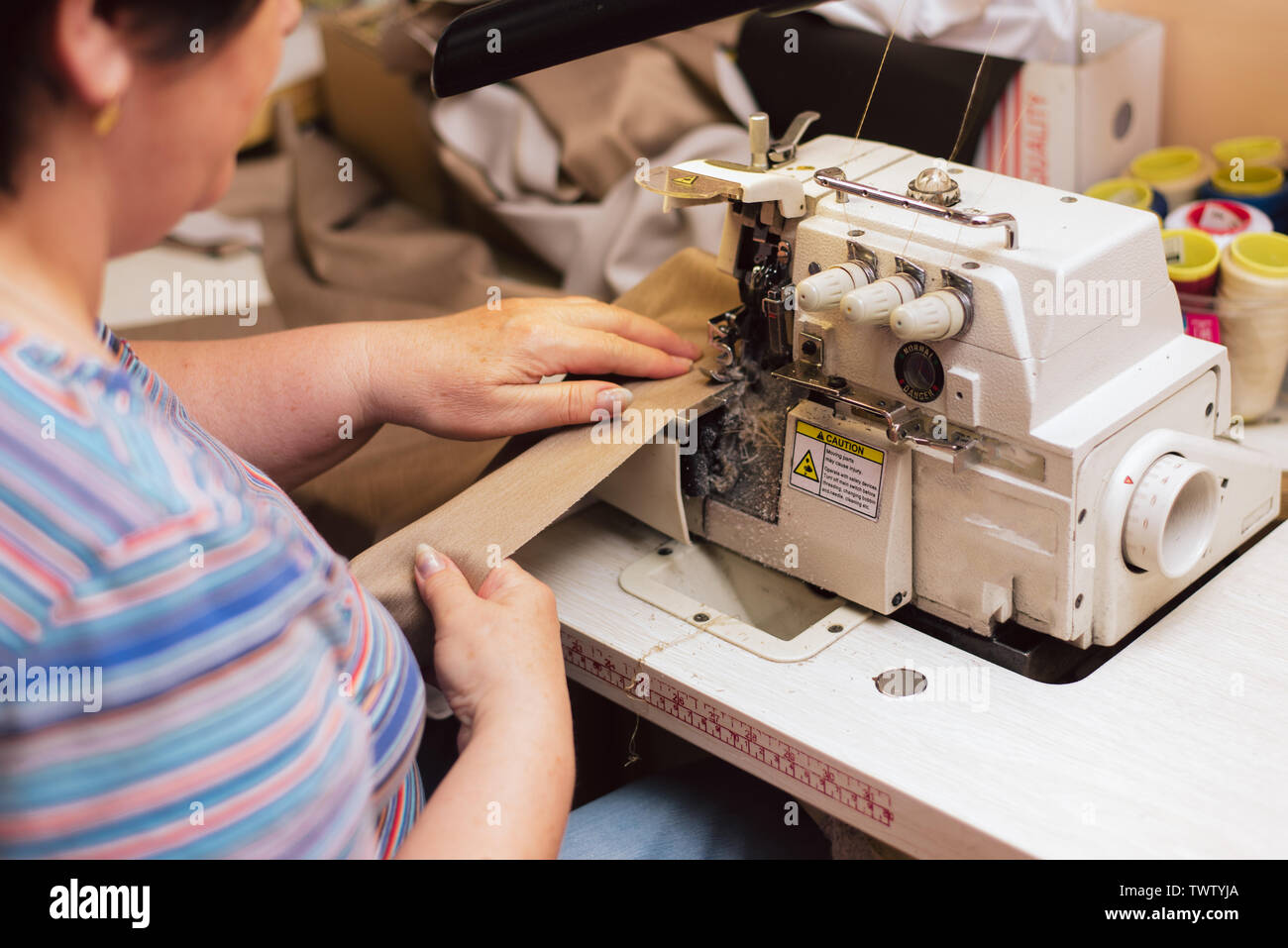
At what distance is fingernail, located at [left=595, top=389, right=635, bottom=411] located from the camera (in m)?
1.15

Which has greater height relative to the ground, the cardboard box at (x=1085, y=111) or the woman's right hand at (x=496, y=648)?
the cardboard box at (x=1085, y=111)

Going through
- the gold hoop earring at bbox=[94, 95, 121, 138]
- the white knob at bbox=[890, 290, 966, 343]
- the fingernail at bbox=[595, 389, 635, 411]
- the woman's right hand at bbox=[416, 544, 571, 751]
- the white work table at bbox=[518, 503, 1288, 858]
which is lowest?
the white work table at bbox=[518, 503, 1288, 858]

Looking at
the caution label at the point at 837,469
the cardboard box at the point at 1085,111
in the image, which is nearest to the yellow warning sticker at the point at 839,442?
the caution label at the point at 837,469

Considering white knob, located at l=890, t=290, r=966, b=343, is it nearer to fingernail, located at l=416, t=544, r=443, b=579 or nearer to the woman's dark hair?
fingernail, located at l=416, t=544, r=443, b=579

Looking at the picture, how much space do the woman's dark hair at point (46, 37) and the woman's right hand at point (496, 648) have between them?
1.50ft

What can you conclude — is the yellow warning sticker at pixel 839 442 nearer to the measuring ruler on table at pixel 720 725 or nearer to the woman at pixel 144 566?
the measuring ruler on table at pixel 720 725

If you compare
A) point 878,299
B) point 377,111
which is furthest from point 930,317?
point 377,111

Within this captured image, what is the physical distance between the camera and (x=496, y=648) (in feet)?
3.06

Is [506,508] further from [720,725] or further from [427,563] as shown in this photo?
[720,725]

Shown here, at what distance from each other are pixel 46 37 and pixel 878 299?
0.60 metres

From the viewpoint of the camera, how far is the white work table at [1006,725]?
88 cm

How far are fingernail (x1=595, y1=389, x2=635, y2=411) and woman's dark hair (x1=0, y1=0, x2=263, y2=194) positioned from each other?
22.0 inches

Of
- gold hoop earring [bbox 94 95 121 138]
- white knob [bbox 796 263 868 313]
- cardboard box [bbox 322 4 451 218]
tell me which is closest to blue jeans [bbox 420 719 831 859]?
white knob [bbox 796 263 868 313]

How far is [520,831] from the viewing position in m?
0.80
